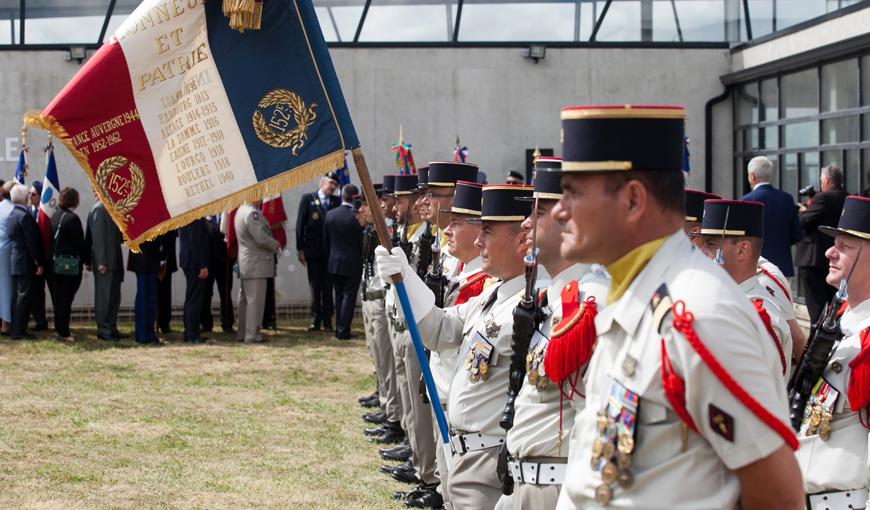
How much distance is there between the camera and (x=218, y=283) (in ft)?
53.5

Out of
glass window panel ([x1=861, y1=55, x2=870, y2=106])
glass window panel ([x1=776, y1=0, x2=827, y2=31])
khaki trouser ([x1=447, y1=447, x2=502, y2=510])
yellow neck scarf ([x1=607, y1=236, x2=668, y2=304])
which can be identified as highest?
glass window panel ([x1=776, y1=0, x2=827, y2=31])

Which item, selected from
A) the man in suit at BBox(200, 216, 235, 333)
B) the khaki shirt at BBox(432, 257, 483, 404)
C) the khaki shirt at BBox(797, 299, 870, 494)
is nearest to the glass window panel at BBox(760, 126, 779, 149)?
the man in suit at BBox(200, 216, 235, 333)

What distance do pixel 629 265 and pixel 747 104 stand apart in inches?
629

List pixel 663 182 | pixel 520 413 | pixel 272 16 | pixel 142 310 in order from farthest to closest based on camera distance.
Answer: pixel 142 310 → pixel 272 16 → pixel 520 413 → pixel 663 182

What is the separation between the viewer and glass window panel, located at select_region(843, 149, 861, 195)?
1374 centimetres

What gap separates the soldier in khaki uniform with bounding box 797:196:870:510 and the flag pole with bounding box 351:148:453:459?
162 cm

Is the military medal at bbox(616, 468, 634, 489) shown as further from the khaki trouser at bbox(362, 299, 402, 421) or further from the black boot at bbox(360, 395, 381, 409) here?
the black boot at bbox(360, 395, 381, 409)

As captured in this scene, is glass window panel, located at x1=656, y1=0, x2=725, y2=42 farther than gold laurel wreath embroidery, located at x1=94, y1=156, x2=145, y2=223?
Yes

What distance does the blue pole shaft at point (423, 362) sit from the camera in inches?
201

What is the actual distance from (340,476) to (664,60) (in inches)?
468

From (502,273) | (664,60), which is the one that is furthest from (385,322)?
(664,60)

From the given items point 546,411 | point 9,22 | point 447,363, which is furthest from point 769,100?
point 546,411

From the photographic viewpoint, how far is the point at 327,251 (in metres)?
15.8

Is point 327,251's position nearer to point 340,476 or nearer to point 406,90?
point 406,90
